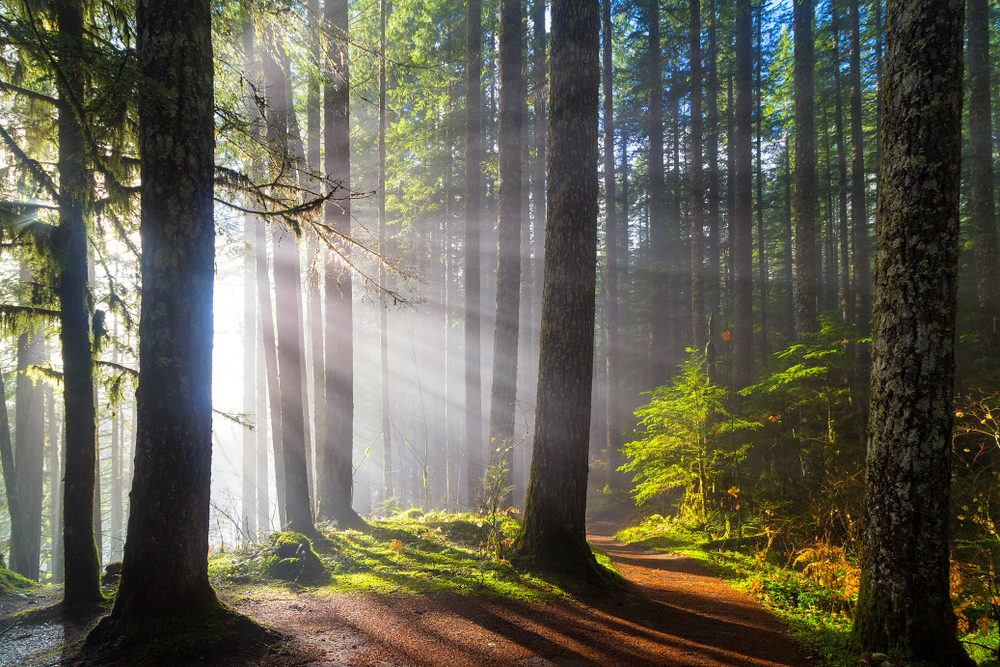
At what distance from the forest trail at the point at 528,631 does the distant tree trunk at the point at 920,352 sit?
995mm

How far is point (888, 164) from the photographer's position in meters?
4.09

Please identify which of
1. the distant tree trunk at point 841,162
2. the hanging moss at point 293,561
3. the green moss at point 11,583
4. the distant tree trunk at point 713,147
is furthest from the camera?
the distant tree trunk at point 841,162

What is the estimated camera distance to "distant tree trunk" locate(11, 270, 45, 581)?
13695mm

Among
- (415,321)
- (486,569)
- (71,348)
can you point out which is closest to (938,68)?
(486,569)

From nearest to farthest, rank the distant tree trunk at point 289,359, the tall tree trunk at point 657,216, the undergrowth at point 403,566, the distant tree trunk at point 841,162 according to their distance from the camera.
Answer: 1. the undergrowth at point 403,566
2. the distant tree trunk at point 289,359
3. the tall tree trunk at point 657,216
4. the distant tree trunk at point 841,162

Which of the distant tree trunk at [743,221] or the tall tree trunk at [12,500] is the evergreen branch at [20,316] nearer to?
the tall tree trunk at [12,500]

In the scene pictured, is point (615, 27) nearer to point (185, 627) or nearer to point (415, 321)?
point (415, 321)

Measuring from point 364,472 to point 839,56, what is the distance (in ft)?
130

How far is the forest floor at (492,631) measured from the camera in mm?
3883

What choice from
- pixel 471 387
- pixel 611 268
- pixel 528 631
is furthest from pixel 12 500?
pixel 611 268

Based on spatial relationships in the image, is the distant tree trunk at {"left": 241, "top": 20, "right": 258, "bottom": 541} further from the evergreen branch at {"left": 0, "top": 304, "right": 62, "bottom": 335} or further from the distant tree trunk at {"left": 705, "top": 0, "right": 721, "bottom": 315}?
the distant tree trunk at {"left": 705, "top": 0, "right": 721, "bottom": 315}

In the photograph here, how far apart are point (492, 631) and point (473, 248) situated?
1001 centimetres

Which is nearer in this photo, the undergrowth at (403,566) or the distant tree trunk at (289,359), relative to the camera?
the undergrowth at (403,566)

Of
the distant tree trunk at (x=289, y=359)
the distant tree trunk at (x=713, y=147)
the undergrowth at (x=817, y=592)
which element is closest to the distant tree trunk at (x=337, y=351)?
the distant tree trunk at (x=289, y=359)
